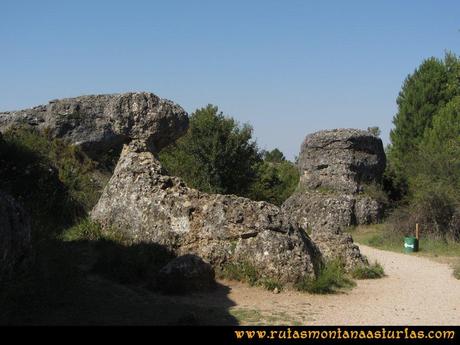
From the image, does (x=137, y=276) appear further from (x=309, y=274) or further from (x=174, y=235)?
(x=309, y=274)

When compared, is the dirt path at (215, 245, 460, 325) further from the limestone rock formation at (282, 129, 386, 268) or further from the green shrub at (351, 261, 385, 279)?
the limestone rock formation at (282, 129, 386, 268)

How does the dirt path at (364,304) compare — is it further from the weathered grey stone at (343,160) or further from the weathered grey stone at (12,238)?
the weathered grey stone at (343,160)

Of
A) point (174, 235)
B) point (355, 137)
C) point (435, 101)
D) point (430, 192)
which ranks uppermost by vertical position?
point (435, 101)

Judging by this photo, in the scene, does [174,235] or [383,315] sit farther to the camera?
[174,235]

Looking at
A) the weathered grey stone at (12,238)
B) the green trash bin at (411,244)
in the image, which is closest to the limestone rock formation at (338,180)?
the green trash bin at (411,244)

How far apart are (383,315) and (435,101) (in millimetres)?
33958

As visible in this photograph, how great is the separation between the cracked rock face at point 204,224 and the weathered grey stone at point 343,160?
14.3 metres

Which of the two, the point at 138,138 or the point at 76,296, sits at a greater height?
the point at 138,138

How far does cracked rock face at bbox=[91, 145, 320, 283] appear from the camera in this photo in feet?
35.6

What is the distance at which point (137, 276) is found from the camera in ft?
33.3

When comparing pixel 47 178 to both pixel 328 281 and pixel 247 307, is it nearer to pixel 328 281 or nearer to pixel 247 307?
pixel 247 307

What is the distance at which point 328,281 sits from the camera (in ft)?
35.6

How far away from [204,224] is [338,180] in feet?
51.4

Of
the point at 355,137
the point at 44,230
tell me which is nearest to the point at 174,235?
the point at 44,230
